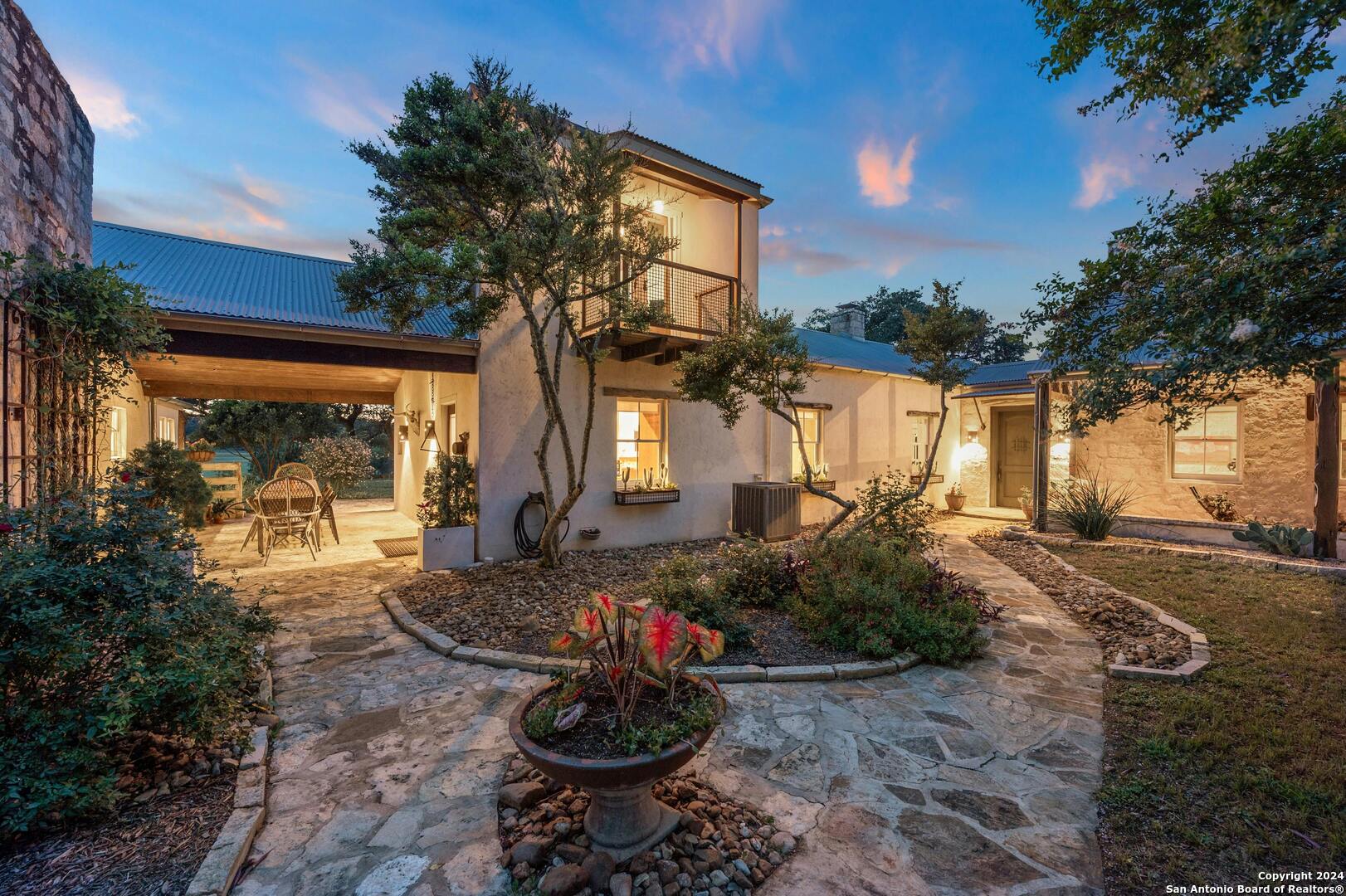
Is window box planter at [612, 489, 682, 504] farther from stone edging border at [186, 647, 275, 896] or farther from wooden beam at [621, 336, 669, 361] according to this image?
stone edging border at [186, 647, 275, 896]

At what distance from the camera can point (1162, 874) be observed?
1.94 m

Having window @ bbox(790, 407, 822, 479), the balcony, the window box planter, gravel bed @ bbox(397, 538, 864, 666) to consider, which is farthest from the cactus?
the window box planter

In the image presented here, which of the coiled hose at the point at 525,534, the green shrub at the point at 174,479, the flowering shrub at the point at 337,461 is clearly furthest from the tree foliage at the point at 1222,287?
the flowering shrub at the point at 337,461

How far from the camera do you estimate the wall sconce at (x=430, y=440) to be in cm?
841

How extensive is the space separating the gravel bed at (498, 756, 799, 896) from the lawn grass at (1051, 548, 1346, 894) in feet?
4.21

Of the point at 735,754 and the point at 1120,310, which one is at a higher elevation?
the point at 1120,310

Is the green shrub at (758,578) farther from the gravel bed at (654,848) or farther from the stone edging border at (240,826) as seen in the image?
the stone edging border at (240,826)

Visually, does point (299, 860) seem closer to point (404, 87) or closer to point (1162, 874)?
point (1162, 874)

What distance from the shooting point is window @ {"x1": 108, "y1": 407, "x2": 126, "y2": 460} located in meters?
6.95

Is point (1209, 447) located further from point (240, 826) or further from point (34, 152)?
point (34, 152)

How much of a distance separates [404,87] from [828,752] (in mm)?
6361

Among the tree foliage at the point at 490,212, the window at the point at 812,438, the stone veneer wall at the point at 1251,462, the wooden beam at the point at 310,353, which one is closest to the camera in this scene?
the tree foliage at the point at 490,212

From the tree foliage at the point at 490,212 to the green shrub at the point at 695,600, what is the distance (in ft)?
6.94

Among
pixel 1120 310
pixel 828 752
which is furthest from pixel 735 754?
pixel 1120 310
